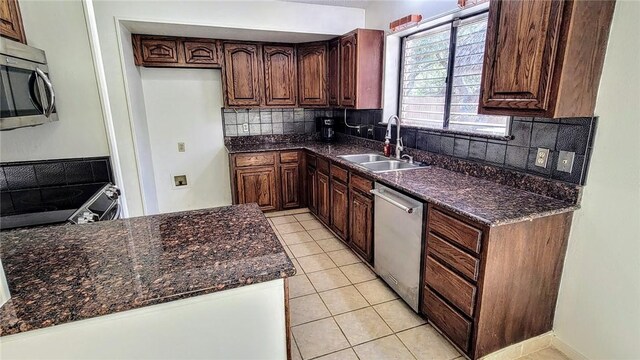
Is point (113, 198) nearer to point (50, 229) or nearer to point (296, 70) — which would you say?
point (50, 229)

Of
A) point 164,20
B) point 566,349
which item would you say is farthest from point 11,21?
point 566,349

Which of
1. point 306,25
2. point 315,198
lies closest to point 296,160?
point 315,198

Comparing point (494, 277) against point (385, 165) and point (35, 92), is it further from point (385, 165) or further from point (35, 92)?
point (35, 92)

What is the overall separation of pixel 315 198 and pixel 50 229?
270cm

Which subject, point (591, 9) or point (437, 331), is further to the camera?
point (437, 331)

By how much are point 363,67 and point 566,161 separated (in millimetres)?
2083

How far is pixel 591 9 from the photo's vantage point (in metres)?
1.42

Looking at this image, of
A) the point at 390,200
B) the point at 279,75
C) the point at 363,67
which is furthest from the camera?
the point at 279,75

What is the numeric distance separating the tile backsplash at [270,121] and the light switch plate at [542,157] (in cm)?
Answer: 298

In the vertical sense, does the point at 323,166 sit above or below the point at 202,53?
below

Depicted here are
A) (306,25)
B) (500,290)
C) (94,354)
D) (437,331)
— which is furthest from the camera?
(306,25)

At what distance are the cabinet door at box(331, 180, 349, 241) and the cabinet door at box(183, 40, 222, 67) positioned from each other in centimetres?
199

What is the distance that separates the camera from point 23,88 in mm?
1588

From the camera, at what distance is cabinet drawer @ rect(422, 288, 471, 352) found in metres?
1.73
